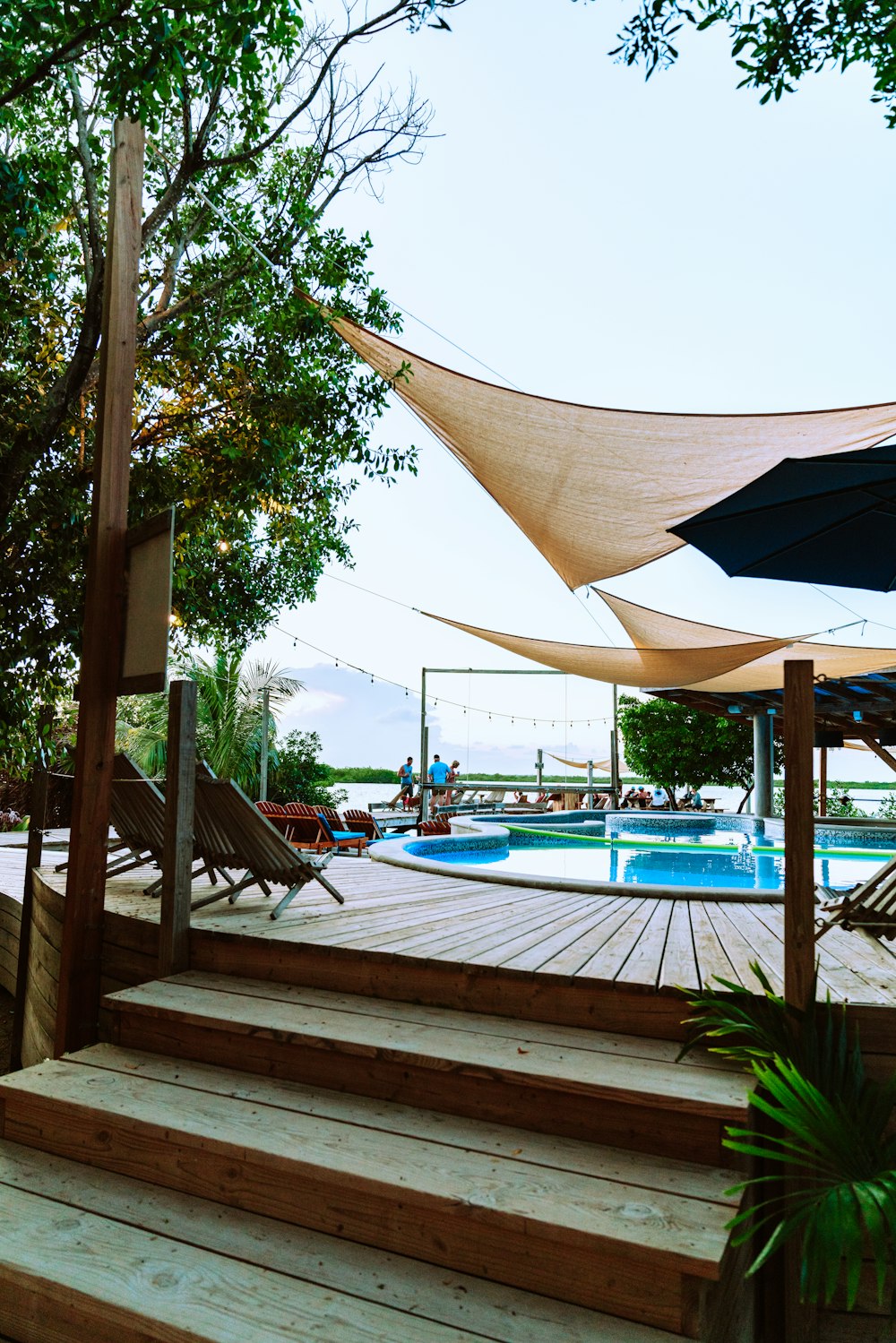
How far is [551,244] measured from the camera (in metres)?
13.8

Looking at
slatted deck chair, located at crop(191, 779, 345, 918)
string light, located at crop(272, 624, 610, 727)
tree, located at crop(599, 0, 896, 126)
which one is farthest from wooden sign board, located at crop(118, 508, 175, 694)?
string light, located at crop(272, 624, 610, 727)

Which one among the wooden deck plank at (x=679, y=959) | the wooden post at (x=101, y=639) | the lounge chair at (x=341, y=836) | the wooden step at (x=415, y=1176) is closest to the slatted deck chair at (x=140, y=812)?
the wooden post at (x=101, y=639)

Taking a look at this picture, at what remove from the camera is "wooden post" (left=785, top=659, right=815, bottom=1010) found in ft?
7.22

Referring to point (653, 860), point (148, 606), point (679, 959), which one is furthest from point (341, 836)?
point (679, 959)

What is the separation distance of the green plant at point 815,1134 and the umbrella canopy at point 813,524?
179cm

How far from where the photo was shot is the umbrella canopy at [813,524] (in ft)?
9.86

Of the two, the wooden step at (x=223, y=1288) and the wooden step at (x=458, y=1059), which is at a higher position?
the wooden step at (x=458, y=1059)

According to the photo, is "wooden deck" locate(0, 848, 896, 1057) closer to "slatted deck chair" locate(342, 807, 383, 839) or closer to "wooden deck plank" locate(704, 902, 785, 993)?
"wooden deck plank" locate(704, 902, 785, 993)

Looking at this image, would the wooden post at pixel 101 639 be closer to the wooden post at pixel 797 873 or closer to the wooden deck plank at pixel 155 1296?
the wooden deck plank at pixel 155 1296

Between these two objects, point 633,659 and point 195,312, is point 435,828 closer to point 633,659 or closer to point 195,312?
point 633,659

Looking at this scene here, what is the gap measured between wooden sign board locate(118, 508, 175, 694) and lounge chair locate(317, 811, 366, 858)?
18.2ft

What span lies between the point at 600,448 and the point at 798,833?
2989mm

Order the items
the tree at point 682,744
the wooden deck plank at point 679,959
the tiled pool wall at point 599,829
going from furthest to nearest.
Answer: the tree at point 682,744 < the tiled pool wall at point 599,829 < the wooden deck plank at point 679,959

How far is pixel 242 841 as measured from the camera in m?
3.41
